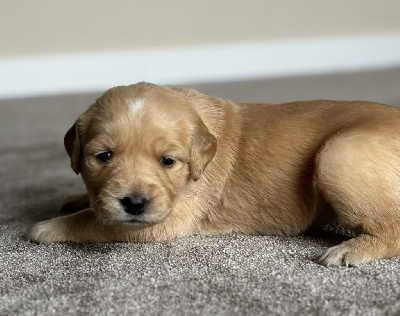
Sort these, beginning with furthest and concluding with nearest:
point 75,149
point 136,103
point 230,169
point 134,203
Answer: point 230,169 < point 75,149 < point 136,103 < point 134,203

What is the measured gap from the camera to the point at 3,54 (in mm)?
7039

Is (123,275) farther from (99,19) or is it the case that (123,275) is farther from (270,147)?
(99,19)

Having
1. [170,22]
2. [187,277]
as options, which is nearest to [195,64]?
[170,22]

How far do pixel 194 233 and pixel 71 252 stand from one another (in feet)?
1.83

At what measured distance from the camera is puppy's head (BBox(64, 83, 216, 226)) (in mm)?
2520

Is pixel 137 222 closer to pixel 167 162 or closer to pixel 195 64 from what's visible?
pixel 167 162

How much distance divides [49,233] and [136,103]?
722 millimetres

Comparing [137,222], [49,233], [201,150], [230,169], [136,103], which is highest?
[136,103]

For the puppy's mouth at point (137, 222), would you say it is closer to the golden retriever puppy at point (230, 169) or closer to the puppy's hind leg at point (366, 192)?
the golden retriever puppy at point (230, 169)

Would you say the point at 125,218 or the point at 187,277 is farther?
the point at 125,218

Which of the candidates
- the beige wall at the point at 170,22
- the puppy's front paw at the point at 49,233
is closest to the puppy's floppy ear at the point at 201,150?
the puppy's front paw at the point at 49,233

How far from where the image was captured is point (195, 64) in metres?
7.52

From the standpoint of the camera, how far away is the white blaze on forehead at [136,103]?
263 cm

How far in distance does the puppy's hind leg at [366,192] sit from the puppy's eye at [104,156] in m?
0.88
